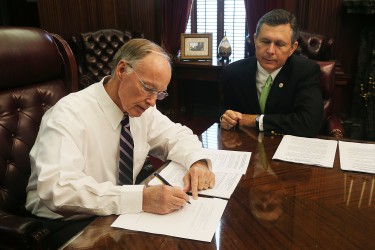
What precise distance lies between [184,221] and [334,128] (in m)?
1.32

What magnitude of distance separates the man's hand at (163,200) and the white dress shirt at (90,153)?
0.08 ft

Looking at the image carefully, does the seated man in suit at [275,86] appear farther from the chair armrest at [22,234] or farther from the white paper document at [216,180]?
the chair armrest at [22,234]

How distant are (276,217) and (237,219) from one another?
112 millimetres

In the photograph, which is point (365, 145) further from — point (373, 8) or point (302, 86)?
point (373, 8)

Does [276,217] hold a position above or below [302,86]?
below

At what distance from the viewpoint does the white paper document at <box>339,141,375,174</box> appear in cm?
127

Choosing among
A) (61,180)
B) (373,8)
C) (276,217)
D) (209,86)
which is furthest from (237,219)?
(209,86)

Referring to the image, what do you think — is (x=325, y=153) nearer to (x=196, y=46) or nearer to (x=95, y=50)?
(x=196, y=46)

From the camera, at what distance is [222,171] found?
1.28 m

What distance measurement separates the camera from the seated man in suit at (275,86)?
171cm

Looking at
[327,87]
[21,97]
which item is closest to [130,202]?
[21,97]

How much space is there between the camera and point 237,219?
96cm

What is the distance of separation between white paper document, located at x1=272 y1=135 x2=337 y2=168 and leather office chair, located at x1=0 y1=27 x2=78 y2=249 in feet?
3.33

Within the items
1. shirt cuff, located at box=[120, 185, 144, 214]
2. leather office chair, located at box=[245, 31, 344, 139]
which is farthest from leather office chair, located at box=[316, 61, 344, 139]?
shirt cuff, located at box=[120, 185, 144, 214]
